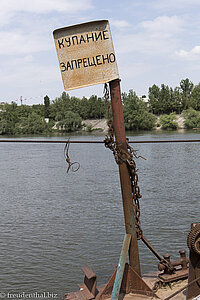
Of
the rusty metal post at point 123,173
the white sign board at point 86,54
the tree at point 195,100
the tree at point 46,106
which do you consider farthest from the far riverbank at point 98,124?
the white sign board at point 86,54

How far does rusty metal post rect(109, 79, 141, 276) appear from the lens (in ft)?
15.8

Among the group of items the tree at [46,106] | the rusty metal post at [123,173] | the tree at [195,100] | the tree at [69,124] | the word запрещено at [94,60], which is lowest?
the rusty metal post at [123,173]

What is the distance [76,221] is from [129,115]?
76.6m

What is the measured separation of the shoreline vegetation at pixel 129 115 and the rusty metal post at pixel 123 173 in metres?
77.3

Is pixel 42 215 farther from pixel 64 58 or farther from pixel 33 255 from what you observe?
pixel 64 58

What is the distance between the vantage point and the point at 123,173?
4898mm

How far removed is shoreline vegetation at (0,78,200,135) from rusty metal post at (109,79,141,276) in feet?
254

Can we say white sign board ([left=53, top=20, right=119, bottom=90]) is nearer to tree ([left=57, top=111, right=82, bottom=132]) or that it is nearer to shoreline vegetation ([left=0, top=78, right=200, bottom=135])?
shoreline vegetation ([left=0, top=78, right=200, bottom=135])

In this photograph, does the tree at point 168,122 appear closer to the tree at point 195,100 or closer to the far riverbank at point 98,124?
the far riverbank at point 98,124

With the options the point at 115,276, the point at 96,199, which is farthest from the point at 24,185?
the point at 115,276

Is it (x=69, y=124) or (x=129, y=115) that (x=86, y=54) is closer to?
(x=129, y=115)

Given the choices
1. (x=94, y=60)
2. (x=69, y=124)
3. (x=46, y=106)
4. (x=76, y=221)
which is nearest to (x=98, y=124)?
(x=69, y=124)

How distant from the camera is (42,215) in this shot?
580 inches

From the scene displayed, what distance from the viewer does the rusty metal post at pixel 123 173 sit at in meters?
4.81
